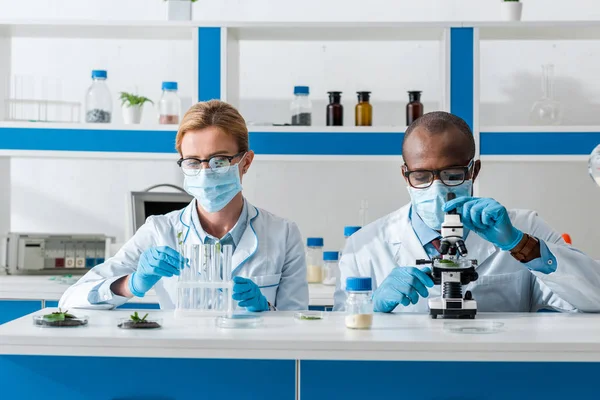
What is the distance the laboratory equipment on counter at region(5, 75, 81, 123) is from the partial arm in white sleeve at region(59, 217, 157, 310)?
5.87 feet

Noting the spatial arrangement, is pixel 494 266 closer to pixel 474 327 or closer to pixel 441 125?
pixel 441 125

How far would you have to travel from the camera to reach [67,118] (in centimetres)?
380

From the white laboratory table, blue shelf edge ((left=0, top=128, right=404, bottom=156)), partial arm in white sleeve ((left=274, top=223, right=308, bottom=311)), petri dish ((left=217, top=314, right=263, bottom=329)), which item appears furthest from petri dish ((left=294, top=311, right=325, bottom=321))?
blue shelf edge ((left=0, top=128, right=404, bottom=156))

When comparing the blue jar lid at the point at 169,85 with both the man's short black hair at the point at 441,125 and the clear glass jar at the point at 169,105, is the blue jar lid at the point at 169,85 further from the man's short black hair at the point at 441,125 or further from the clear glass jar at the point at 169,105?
the man's short black hair at the point at 441,125

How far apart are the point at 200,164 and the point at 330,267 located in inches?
56.4

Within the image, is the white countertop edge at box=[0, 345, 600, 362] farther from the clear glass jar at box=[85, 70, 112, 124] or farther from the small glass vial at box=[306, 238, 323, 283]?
the clear glass jar at box=[85, 70, 112, 124]

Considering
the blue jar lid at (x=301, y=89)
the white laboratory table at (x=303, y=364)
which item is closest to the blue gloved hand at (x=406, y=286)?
the white laboratory table at (x=303, y=364)

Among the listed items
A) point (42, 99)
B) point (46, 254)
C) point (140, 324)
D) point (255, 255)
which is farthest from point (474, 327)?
point (42, 99)

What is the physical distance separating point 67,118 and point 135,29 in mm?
664

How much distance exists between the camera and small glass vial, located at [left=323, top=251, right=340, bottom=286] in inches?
130

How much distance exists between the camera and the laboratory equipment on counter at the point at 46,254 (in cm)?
341

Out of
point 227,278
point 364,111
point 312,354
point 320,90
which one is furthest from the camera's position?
point 320,90

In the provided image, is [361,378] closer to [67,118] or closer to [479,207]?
[479,207]

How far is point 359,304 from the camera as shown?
60.8 inches
